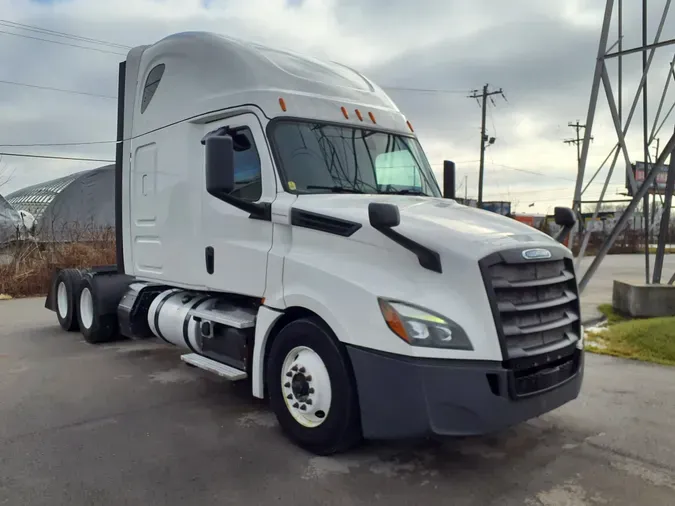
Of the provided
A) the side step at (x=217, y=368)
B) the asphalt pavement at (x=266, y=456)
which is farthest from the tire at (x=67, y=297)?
the side step at (x=217, y=368)

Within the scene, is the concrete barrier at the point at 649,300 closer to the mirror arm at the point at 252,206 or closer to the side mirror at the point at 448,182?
the side mirror at the point at 448,182

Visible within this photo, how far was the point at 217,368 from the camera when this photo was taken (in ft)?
17.2

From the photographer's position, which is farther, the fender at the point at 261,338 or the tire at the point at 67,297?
the tire at the point at 67,297

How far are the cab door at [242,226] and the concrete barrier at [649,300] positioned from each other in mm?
7578

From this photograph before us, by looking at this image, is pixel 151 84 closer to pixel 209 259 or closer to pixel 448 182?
pixel 209 259

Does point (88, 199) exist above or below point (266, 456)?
above

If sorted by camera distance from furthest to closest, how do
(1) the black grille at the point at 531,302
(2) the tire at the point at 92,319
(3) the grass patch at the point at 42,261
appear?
(3) the grass patch at the point at 42,261 → (2) the tire at the point at 92,319 → (1) the black grille at the point at 531,302

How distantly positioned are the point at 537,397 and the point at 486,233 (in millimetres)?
1142

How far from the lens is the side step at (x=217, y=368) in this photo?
5012 mm

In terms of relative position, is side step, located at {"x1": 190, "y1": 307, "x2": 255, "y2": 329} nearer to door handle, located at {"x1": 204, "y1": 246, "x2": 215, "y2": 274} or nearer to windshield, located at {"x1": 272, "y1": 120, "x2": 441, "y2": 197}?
door handle, located at {"x1": 204, "y1": 246, "x2": 215, "y2": 274}

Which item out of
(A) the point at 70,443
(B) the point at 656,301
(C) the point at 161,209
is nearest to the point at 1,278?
(C) the point at 161,209

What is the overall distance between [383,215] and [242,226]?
1.74m

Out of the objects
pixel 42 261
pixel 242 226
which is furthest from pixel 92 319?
pixel 42 261

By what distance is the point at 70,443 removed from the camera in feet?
15.1
